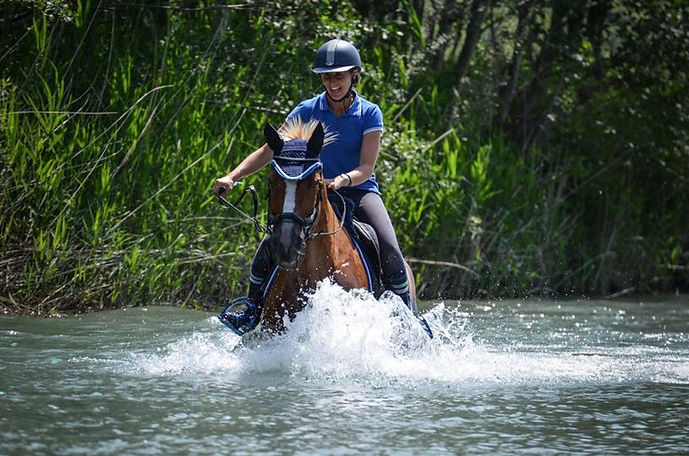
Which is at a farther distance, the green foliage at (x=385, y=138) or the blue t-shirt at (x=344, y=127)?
the green foliage at (x=385, y=138)

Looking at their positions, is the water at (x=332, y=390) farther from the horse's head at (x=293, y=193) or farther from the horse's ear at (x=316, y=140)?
the horse's ear at (x=316, y=140)

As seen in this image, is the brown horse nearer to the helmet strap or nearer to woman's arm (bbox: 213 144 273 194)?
the helmet strap

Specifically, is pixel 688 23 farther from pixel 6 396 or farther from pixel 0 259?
pixel 6 396

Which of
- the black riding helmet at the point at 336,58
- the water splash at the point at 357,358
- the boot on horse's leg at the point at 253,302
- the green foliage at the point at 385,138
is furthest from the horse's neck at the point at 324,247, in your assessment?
the green foliage at the point at 385,138

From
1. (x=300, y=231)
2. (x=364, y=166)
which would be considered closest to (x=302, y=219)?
(x=300, y=231)

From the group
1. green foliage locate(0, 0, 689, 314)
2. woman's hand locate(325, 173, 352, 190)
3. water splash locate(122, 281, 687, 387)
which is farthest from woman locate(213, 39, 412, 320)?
green foliage locate(0, 0, 689, 314)

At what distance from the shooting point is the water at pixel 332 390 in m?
5.69

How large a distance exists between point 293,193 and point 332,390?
1.13 m

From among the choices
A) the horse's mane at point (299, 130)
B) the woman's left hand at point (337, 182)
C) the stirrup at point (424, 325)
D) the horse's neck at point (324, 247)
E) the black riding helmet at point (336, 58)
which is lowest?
the stirrup at point (424, 325)

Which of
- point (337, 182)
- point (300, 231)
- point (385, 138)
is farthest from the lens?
point (385, 138)

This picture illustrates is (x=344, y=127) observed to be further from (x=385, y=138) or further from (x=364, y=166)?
(x=385, y=138)

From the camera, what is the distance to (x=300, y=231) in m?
6.81

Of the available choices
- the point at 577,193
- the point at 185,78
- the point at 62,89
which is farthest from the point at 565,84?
the point at 62,89

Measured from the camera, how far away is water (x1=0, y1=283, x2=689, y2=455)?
5.69m
